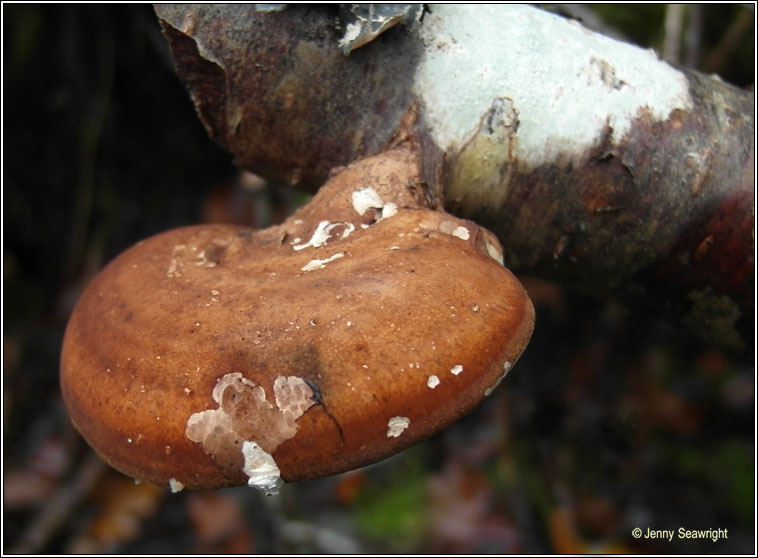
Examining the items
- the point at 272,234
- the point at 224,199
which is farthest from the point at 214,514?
the point at 272,234

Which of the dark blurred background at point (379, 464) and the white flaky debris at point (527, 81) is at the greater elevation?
the white flaky debris at point (527, 81)

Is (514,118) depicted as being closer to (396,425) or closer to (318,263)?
(318,263)

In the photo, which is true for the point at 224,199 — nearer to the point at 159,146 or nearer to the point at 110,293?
the point at 159,146

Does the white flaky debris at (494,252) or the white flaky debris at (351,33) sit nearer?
the white flaky debris at (494,252)

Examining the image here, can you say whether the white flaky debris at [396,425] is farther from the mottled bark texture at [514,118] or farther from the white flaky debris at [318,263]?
the mottled bark texture at [514,118]

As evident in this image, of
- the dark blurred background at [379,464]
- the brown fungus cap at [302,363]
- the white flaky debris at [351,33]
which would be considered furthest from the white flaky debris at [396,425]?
the dark blurred background at [379,464]

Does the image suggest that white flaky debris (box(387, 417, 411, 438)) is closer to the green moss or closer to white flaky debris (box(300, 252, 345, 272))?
white flaky debris (box(300, 252, 345, 272))

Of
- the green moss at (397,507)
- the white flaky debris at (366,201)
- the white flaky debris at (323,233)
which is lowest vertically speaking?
the green moss at (397,507)
